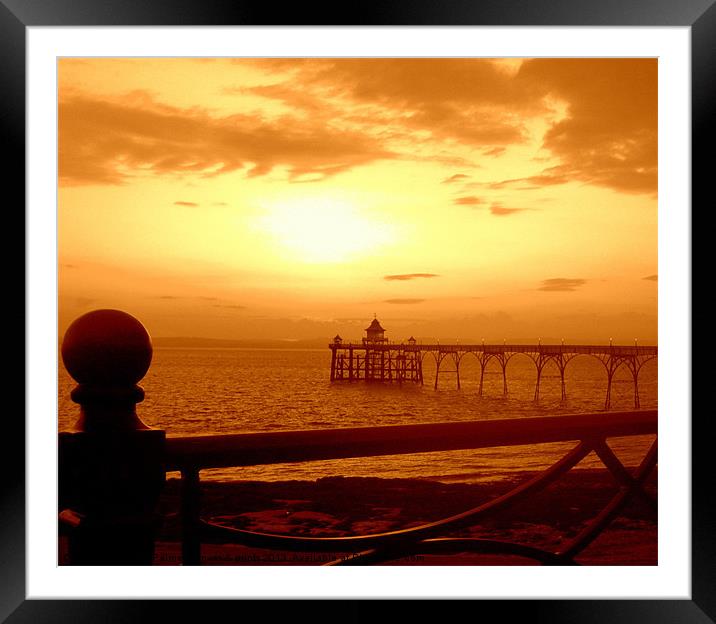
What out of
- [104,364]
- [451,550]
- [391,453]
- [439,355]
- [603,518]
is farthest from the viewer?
[439,355]

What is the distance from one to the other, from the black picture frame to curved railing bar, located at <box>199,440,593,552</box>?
322 mm

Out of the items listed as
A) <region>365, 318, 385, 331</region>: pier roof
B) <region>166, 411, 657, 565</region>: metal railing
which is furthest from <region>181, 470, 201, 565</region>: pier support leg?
<region>365, 318, 385, 331</region>: pier roof

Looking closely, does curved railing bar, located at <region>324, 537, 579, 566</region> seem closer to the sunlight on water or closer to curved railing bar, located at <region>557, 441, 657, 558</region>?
curved railing bar, located at <region>557, 441, 657, 558</region>

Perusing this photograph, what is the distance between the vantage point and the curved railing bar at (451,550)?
3.52 feet

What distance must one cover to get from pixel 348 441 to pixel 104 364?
35 centimetres

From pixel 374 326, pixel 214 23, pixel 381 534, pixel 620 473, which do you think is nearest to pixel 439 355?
pixel 374 326

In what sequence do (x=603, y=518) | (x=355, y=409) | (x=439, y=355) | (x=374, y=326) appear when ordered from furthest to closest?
(x=374, y=326) → (x=439, y=355) → (x=355, y=409) → (x=603, y=518)

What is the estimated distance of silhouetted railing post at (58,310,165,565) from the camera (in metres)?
0.89

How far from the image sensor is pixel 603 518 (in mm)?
1332

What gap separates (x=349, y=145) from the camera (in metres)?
30.8

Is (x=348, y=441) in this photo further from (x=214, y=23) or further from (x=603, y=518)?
(x=214, y=23)

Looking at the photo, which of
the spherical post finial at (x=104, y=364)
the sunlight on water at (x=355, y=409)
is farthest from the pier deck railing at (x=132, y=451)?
the sunlight on water at (x=355, y=409)

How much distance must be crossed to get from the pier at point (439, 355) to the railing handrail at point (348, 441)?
100ft

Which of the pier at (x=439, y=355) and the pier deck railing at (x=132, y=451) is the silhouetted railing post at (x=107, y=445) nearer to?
the pier deck railing at (x=132, y=451)
